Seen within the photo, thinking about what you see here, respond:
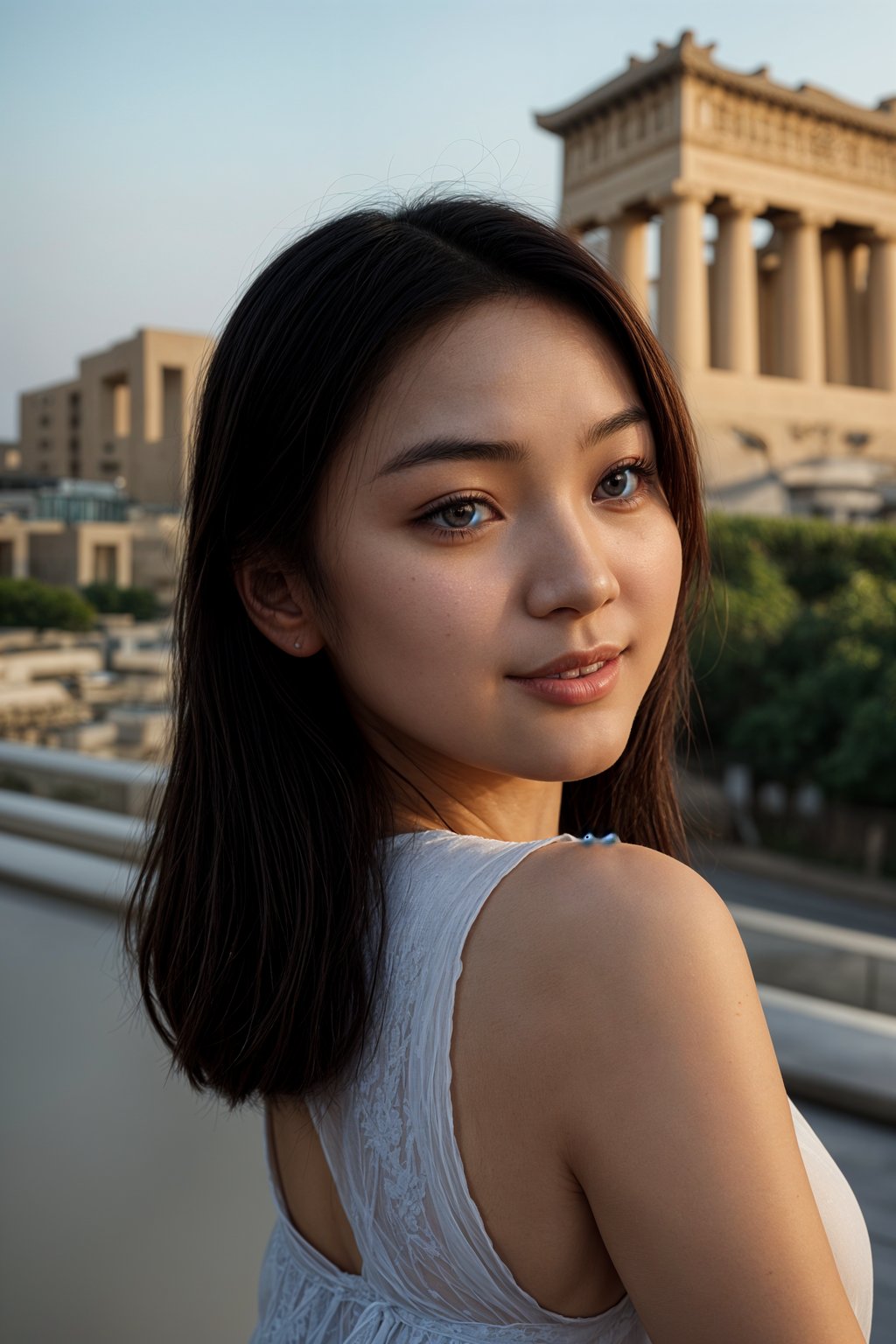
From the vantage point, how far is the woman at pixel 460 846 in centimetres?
46

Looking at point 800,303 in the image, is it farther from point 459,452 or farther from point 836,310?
point 459,452

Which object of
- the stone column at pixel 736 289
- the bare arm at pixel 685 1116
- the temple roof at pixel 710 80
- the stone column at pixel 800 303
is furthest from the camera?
the stone column at pixel 800 303

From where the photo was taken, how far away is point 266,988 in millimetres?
622

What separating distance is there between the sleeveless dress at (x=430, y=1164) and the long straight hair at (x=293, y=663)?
21 mm

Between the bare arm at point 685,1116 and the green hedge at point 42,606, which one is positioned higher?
the green hedge at point 42,606

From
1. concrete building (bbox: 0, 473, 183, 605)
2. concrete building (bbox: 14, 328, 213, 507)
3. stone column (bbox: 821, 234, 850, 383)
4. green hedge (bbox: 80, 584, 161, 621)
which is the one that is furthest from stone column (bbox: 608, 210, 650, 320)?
green hedge (bbox: 80, 584, 161, 621)

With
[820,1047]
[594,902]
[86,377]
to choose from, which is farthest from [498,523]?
[86,377]

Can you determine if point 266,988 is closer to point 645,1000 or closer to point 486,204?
point 645,1000

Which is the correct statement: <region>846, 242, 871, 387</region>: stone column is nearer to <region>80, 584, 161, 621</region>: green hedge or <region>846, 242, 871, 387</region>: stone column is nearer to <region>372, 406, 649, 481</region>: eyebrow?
<region>80, 584, 161, 621</region>: green hedge

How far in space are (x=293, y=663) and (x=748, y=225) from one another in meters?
22.8

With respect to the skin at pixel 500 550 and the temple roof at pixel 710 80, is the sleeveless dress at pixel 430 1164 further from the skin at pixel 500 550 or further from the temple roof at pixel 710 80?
the temple roof at pixel 710 80

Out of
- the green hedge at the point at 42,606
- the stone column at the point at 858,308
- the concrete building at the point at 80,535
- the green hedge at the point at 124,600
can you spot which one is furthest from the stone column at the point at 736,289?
the green hedge at the point at 42,606

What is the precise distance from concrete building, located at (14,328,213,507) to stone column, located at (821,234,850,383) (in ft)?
71.6

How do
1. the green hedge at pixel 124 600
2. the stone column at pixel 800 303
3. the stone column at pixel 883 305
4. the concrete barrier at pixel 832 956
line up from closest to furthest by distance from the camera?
the concrete barrier at pixel 832 956, the green hedge at pixel 124 600, the stone column at pixel 800 303, the stone column at pixel 883 305
